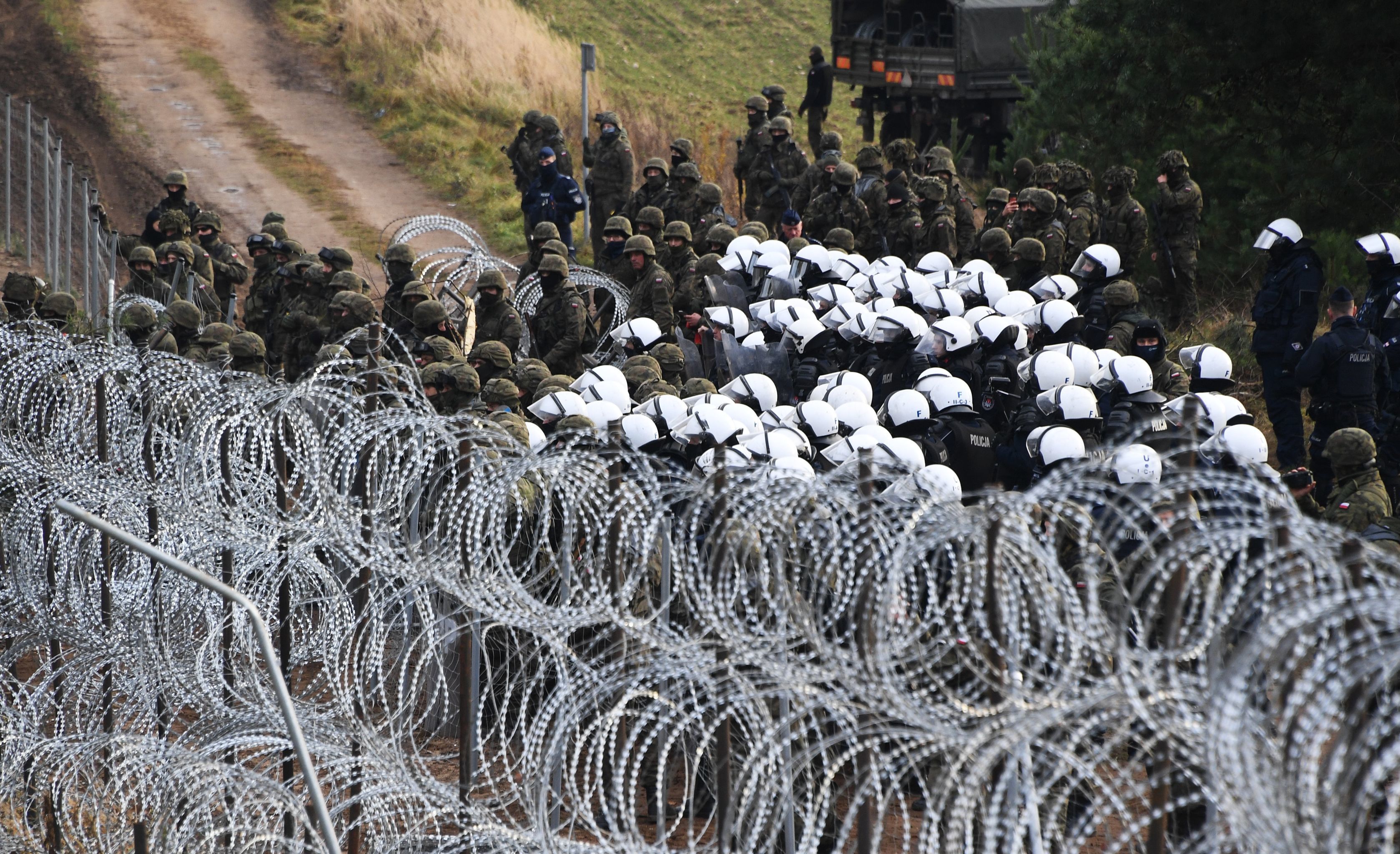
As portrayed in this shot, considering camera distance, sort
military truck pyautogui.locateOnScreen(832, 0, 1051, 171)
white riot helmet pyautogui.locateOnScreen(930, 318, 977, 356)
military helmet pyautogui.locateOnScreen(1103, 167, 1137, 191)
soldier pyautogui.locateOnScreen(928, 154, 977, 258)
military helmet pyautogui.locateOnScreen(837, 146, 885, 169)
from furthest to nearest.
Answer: military truck pyautogui.locateOnScreen(832, 0, 1051, 171) → military helmet pyautogui.locateOnScreen(837, 146, 885, 169) → soldier pyautogui.locateOnScreen(928, 154, 977, 258) → military helmet pyautogui.locateOnScreen(1103, 167, 1137, 191) → white riot helmet pyautogui.locateOnScreen(930, 318, 977, 356)

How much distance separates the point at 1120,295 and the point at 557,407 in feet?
15.5

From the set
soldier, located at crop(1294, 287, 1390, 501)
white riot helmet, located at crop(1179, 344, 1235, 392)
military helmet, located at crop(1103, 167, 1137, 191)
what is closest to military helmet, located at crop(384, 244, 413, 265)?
military helmet, located at crop(1103, 167, 1137, 191)

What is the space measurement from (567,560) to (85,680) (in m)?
2.66

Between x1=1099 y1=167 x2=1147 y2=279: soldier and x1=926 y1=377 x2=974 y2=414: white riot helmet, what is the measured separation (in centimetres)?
484

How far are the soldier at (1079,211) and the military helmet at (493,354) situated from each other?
210 inches

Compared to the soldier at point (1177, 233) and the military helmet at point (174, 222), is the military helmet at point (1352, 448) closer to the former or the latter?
the soldier at point (1177, 233)

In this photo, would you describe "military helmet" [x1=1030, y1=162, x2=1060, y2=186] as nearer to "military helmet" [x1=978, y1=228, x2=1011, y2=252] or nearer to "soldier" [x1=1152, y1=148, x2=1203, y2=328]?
"soldier" [x1=1152, y1=148, x2=1203, y2=328]

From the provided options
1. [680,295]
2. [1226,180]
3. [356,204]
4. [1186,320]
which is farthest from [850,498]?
[356,204]

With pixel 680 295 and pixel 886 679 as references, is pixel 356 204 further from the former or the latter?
pixel 886 679

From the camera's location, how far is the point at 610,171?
58.6 feet

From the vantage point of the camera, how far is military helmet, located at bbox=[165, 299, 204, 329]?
12.3 meters

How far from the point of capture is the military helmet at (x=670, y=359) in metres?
11.1

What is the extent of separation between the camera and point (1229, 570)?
7781 mm

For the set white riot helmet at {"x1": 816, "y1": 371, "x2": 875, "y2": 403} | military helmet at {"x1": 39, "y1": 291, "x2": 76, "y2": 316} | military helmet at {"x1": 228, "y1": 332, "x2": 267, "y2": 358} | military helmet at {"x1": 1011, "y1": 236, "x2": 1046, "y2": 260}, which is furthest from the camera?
military helmet at {"x1": 1011, "y1": 236, "x2": 1046, "y2": 260}
